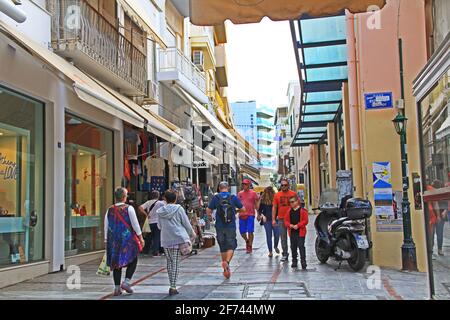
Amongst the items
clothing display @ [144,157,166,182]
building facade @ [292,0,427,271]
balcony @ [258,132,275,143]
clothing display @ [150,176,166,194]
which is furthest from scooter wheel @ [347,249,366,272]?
balcony @ [258,132,275,143]

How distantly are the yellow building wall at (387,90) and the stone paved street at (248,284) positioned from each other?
761 millimetres

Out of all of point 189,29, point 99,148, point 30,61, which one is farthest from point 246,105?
point 30,61

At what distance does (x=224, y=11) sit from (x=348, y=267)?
5941 mm

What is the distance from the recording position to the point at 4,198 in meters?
8.90

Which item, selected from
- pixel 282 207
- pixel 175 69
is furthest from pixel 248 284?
pixel 175 69

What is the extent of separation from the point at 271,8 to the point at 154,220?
7579mm

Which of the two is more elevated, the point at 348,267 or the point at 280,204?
the point at 280,204

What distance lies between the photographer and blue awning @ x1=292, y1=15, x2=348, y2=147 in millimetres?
11859

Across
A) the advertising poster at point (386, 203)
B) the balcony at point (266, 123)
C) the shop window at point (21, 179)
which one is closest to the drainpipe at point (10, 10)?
the shop window at point (21, 179)

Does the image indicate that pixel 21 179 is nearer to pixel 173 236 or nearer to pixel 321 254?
pixel 173 236

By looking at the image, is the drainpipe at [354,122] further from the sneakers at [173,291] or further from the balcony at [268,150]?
the balcony at [268,150]

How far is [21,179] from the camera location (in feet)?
30.8

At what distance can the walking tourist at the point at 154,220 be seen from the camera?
40.0 feet
